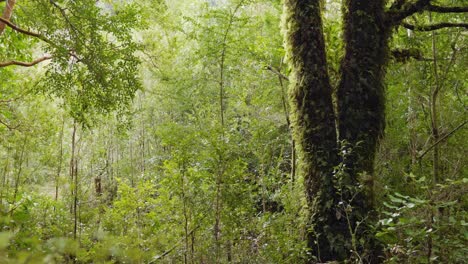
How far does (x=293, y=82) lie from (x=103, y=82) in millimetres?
2307

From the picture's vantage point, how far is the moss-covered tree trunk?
4164mm

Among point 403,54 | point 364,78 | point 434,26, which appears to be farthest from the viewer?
point 403,54

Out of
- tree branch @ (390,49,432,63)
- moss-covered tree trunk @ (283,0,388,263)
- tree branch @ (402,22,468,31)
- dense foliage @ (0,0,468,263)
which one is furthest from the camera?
tree branch @ (390,49,432,63)

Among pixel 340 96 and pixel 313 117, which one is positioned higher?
pixel 340 96

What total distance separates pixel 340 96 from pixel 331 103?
15 centimetres

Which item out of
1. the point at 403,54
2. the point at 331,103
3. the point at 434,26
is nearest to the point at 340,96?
the point at 331,103

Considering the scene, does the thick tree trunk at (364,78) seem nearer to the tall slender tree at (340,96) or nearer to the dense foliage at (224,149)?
the tall slender tree at (340,96)

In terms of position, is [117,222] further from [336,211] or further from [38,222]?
[336,211]

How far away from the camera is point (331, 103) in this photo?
4.41 m

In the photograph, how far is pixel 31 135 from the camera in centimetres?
795

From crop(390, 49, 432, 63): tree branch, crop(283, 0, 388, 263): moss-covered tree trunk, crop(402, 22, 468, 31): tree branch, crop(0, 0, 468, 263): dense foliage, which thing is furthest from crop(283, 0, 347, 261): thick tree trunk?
crop(402, 22, 468, 31): tree branch

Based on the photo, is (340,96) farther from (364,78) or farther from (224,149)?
(224,149)

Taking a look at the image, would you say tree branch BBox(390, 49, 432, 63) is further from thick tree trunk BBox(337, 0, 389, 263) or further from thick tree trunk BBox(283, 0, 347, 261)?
thick tree trunk BBox(283, 0, 347, 261)

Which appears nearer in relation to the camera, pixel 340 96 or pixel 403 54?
pixel 340 96
